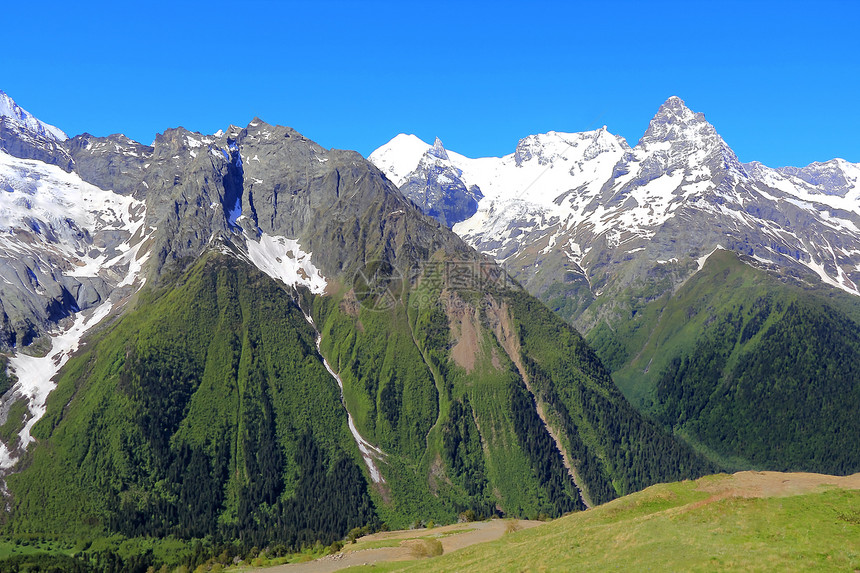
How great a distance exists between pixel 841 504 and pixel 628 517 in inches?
1392

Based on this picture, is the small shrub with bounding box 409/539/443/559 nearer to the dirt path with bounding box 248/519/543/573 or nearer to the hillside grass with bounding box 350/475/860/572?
the dirt path with bounding box 248/519/543/573

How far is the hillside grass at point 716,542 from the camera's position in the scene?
3039 inches

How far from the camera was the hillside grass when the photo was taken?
77.2m

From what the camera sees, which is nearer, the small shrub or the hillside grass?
the hillside grass

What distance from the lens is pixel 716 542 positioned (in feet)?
278

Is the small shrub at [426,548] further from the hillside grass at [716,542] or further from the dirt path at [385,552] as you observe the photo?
the hillside grass at [716,542]

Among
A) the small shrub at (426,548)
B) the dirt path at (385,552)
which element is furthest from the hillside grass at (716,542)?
the dirt path at (385,552)

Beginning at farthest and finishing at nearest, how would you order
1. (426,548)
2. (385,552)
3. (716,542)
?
1. (385,552)
2. (426,548)
3. (716,542)

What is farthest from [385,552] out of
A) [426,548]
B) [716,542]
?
[716,542]

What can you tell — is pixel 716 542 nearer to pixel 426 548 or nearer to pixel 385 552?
pixel 426 548

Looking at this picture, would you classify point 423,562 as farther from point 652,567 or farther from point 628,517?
point 652,567

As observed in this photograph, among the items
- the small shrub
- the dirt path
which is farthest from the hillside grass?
the dirt path

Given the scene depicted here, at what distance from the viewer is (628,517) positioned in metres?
119

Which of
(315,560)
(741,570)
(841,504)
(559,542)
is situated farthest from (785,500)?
(315,560)
